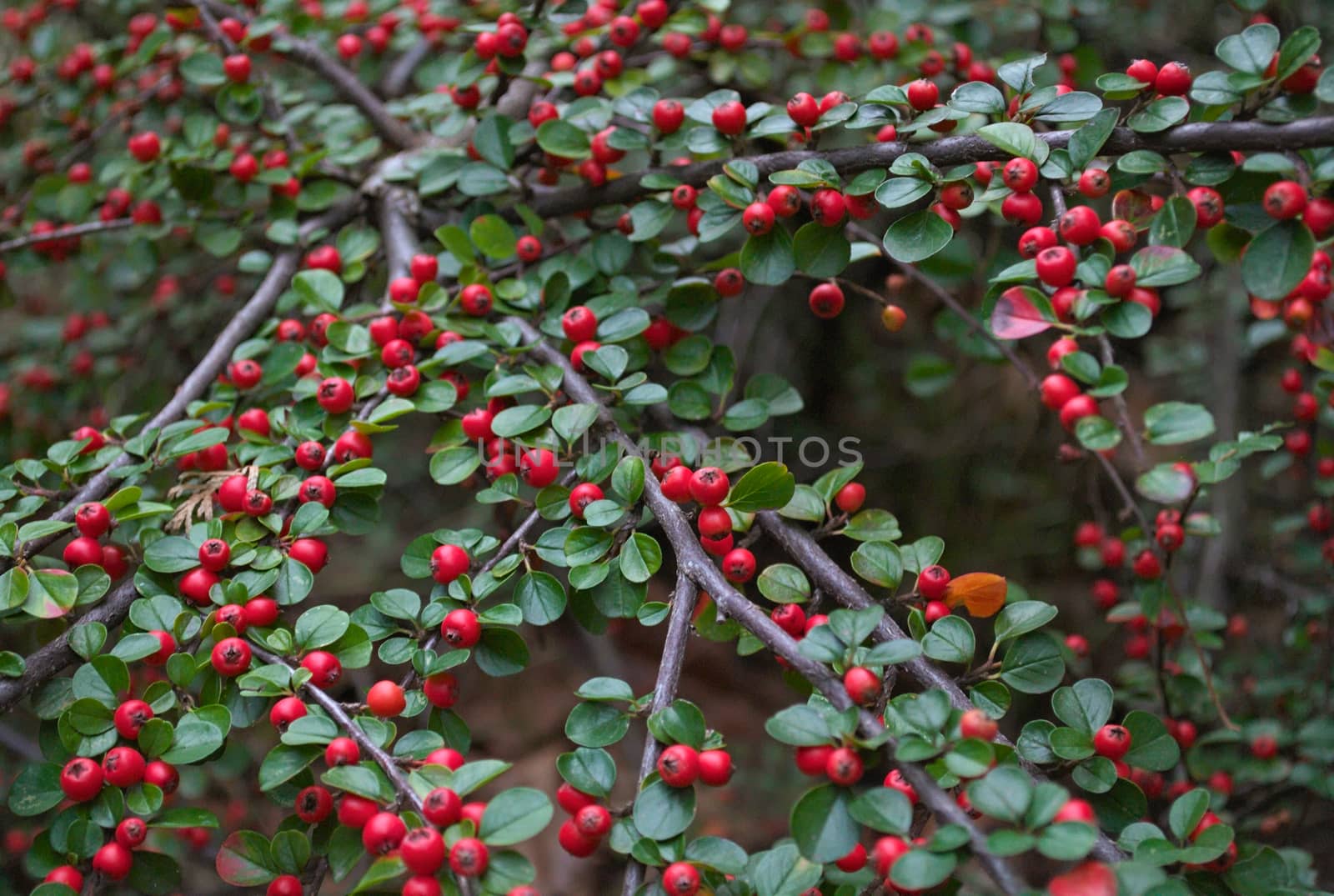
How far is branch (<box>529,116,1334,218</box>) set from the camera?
3.98 feet

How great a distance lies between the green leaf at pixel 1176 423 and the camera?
3.84ft

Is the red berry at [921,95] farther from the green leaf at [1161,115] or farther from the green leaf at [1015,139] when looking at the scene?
the green leaf at [1161,115]

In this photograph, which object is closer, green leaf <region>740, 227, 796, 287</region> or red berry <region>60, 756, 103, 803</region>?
red berry <region>60, 756, 103, 803</region>

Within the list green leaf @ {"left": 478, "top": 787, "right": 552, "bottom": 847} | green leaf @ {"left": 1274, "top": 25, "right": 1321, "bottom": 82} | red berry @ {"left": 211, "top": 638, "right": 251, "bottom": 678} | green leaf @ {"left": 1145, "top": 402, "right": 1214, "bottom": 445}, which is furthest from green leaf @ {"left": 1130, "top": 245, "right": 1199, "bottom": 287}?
red berry @ {"left": 211, "top": 638, "right": 251, "bottom": 678}

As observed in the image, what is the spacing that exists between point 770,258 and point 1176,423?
67 cm

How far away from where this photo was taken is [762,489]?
4.38ft

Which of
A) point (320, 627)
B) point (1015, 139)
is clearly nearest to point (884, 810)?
point (320, 627)

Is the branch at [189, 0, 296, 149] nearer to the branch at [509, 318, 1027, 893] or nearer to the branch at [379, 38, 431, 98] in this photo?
the branch at [379, 38, 431, 98]

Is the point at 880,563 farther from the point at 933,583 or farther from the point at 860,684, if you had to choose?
the point at 860,684

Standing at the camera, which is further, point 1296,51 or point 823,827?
point 1296,51

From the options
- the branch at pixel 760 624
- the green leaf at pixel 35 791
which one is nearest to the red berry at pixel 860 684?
the branch at pixel 760 624

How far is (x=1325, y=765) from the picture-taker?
6.58 feet

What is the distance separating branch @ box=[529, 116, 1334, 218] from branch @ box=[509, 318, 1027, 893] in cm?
44

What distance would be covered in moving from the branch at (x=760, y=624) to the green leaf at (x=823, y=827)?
8 cm
